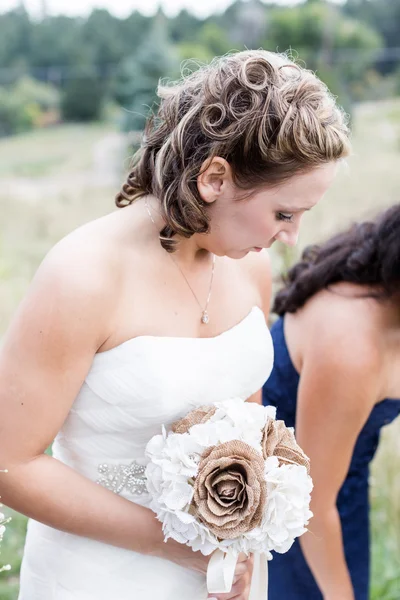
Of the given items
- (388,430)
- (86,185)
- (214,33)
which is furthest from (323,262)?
(214,33)

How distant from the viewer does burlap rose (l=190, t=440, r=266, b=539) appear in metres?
1.66

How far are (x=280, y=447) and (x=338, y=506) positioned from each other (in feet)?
3.37

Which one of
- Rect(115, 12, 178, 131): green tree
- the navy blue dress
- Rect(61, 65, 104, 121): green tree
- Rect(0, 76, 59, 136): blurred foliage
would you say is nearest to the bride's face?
the navy blue dress

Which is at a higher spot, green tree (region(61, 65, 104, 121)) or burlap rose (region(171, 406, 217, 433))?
burlap rose (region(171, 406, 217, 433))

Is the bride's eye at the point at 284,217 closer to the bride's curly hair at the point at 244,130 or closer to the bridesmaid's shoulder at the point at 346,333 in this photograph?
the bride's curly hair at the point at 244,130

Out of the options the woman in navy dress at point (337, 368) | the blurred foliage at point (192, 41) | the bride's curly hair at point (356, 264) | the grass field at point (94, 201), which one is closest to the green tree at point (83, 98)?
the blurred foliage at point (192, 41)

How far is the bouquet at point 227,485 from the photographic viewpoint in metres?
1.67

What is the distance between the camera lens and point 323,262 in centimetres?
251

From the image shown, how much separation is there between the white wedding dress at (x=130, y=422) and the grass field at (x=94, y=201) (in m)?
0.67

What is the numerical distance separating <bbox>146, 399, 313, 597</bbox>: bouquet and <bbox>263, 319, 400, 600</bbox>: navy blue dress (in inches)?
31.4

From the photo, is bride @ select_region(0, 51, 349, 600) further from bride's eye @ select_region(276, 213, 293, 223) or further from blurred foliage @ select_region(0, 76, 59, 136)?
blurred foliage @ select_region(0, 76, 59, 136)

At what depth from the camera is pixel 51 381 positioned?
5.56 feet

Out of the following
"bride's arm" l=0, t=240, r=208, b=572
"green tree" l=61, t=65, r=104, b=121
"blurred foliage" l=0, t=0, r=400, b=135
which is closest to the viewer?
"bride's arm" l=0, t=240, r=208, b=572

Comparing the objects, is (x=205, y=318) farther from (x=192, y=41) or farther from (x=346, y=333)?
(x=192, y=41)
